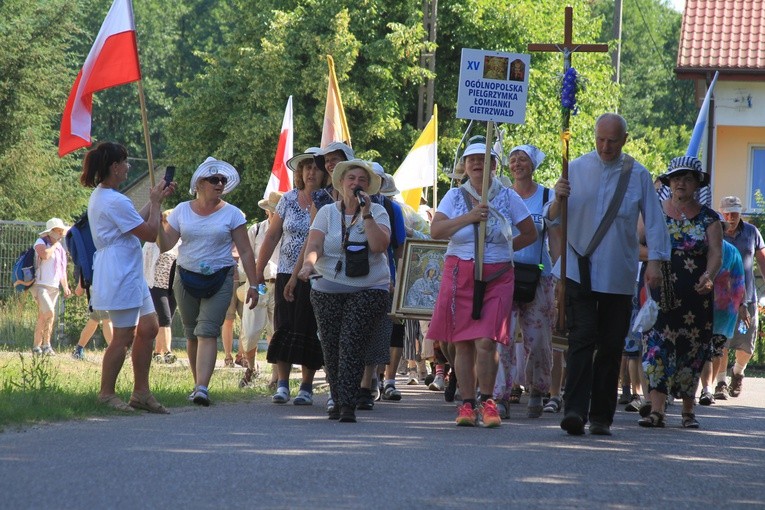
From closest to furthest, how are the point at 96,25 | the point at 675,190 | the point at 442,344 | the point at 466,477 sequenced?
the point at 466,477 < the point at 675,190 < the point at 442,344 < the point at 96,25

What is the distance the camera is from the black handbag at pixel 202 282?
36.8ft

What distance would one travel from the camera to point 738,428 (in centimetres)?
1078

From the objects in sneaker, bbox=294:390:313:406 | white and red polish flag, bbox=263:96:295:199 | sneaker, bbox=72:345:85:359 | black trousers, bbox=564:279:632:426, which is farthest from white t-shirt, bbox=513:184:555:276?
sneaker, bbox=72:345:85:359

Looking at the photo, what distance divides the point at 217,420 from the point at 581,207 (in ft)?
9.18

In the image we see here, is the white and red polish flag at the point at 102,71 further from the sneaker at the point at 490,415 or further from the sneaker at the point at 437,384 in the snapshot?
the sneaker at the point at 437,384

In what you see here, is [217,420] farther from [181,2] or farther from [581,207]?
[181,2]

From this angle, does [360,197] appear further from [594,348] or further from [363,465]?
[363,465]

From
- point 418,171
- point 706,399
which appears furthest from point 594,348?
point 418,171

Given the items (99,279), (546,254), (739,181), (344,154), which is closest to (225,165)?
(344,154)

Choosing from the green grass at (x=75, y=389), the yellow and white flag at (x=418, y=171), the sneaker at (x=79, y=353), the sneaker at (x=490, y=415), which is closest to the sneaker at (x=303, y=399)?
the green grass at (x=75, y=389)

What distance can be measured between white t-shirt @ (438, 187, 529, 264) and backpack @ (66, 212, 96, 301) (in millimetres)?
2451

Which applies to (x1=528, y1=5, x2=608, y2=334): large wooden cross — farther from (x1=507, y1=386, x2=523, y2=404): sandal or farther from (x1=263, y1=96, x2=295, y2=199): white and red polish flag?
(x1=263, y1=96, x2=295, y2=199): white and red polish flag

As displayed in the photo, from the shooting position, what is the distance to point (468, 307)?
998 cm

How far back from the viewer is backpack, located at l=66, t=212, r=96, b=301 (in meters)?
10.1
